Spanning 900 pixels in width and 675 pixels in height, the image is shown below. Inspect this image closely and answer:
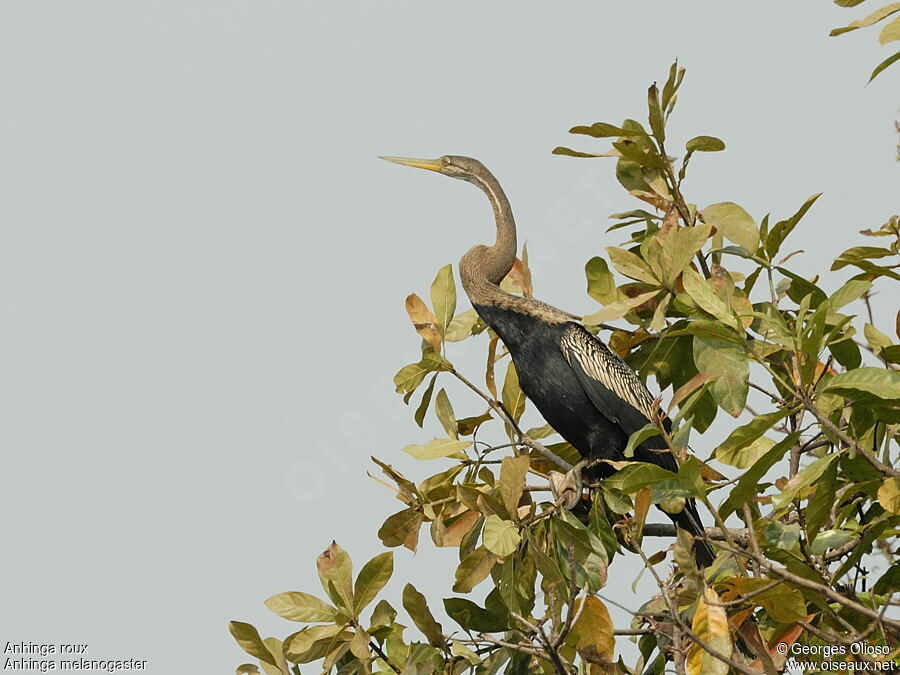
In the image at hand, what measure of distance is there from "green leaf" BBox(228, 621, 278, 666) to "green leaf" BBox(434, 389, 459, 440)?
0.92 m

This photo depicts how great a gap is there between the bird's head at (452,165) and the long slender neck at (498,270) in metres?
0.12

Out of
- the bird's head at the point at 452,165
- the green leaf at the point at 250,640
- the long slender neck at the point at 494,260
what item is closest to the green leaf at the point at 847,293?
the long slender neck at the point at 494,260

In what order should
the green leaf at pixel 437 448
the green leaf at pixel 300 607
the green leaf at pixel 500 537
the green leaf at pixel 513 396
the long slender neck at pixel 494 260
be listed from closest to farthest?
the green leaf at pixel 500 537
the green leaf at pixel 300 607
the green leaf at pixel 437 448
the green leaf at pixel 513 396
the long slender neck at pixel 494 260

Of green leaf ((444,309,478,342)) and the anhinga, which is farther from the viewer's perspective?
the anhinga

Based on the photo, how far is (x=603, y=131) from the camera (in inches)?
155

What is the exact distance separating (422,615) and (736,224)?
1645 mm

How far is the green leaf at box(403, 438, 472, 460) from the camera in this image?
381 centimetres

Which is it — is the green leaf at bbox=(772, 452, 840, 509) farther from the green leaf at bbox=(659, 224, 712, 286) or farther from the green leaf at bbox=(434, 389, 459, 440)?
the green leaf at bbox=(434, 389, 459, 440)

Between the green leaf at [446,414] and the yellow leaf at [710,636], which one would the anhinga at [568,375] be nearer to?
the green leaf at [446,414]

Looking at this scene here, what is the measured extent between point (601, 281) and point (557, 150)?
0.49 meters

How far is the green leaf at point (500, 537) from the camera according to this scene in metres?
3.36

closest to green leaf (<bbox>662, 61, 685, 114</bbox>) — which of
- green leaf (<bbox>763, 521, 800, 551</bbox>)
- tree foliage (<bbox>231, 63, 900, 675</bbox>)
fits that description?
tree foliage (<bbox>231, 63, 900, 675</bbox>)

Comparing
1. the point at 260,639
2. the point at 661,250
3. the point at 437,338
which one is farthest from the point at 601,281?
the point at 260,639

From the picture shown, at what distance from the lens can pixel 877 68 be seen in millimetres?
3404
